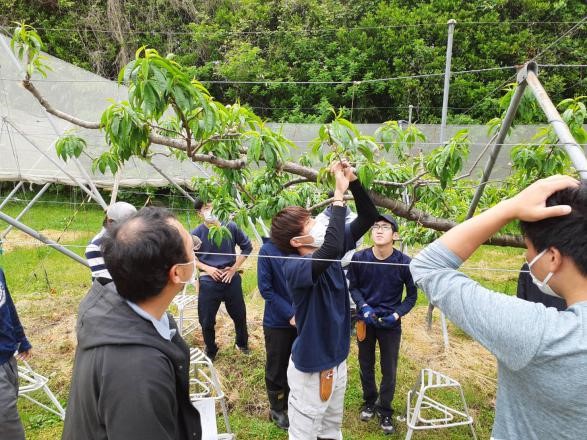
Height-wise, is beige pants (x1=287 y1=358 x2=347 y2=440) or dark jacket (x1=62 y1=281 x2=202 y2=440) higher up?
dark jacket (x1=62 y1=281 x2=202 y2=440)

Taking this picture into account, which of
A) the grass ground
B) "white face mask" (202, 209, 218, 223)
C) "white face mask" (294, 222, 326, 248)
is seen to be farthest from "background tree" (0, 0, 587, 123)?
"white face mask" (294, 222, 326, 248)

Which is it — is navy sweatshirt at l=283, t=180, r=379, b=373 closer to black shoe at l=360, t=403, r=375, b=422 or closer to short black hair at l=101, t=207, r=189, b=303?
short black hair at l=101, t=207, r=189, b=303

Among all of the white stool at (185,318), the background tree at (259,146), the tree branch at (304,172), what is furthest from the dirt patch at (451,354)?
the tree branch at (304,172)

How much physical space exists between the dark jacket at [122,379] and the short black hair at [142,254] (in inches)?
2.7

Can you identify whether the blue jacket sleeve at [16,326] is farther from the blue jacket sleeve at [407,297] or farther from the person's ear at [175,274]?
the blue jacket sleeve at [407,297]

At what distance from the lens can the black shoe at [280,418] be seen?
3.38 meters

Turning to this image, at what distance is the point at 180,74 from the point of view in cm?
171

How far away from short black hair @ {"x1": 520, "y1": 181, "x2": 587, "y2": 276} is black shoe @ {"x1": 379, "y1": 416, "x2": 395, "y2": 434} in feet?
9.20

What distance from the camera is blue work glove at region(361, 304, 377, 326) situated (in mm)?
3203

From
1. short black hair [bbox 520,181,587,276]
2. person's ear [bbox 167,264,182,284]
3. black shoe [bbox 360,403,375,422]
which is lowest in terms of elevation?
black shoe [bbox 360,403,375,422]

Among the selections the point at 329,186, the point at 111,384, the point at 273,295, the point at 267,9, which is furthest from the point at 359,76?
the point at 111,384

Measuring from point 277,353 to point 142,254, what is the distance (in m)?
2.39

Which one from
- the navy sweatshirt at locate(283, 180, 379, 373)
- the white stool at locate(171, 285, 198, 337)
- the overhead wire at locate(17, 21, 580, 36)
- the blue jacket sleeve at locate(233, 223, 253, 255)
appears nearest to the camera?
the navy sweatshirt at locate(283, 180, 379, 373)

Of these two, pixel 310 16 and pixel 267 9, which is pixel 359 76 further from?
pixel 267 9
